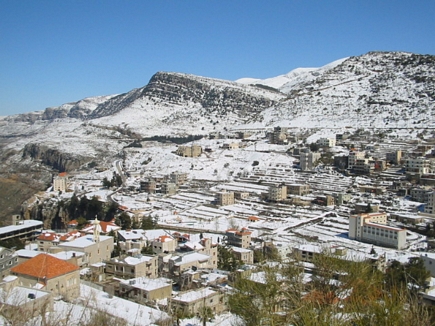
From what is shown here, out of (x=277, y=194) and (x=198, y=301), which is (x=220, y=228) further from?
(x=198, y=301)

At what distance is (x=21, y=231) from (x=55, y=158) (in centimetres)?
3199

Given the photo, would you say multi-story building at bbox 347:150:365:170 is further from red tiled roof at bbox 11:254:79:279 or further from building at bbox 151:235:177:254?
red tiled roof at bbox 11:254:79:279

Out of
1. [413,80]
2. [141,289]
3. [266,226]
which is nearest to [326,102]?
Result: [413,80]

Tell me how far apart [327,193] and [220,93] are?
54.7 m

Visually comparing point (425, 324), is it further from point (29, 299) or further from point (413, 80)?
point (413, 80)

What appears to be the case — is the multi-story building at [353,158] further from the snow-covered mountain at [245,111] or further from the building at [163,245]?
the building at [163,245]

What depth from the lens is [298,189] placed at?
2847 cm

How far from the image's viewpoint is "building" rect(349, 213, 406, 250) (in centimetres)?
1848

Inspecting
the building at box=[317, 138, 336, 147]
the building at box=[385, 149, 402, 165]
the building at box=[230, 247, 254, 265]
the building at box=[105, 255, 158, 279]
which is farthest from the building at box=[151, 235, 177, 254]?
the building at box=[317, 138, 336, 147]

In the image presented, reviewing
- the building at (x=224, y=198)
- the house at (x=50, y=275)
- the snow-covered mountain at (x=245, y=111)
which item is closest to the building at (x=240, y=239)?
the building at (x=224, y=198)

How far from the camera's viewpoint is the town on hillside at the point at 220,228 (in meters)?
7.91

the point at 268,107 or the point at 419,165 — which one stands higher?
the point at 268,107

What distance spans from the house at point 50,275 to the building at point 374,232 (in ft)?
43.7

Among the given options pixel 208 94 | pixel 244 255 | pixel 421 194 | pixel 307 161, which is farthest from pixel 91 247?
pixel 208 94
